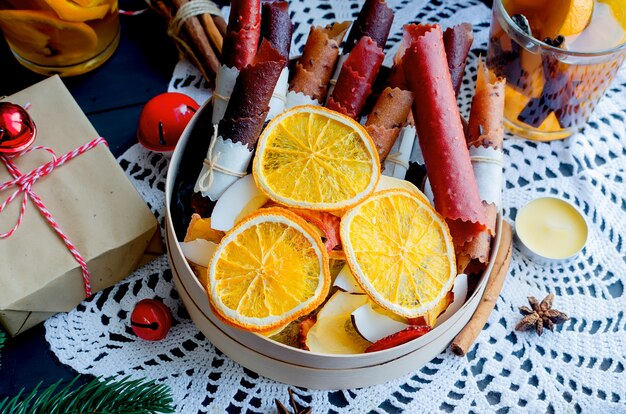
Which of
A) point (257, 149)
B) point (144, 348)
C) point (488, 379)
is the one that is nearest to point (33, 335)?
point (144, 348)

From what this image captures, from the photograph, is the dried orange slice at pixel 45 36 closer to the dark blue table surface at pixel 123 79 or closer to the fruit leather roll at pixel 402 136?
the dark blue table surface at pixel 123 79


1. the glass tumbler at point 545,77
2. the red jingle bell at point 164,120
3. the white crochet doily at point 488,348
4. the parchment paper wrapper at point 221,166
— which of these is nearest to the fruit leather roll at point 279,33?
the parchment paper wrapper at point 221,166

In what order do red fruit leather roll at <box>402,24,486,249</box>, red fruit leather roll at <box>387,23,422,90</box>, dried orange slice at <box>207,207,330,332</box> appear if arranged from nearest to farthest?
1. dried orange slice at <box>207,207,330,332</box>
2. red fruit leather roll at <box>402,24,486,249</box>
3. red fruit leather roll at <box>387,23,422,90</box>

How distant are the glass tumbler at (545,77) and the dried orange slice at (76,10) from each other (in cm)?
78

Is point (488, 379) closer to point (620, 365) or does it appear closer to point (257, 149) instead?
point (620, 365)

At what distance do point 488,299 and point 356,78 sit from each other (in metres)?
0.46

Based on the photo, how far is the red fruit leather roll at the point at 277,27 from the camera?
1.24 m

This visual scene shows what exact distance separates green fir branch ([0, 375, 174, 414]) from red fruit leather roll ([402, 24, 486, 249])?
547mm

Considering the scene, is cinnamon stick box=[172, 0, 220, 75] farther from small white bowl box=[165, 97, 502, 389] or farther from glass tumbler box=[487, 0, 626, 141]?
glass tumbler box=[487, 0, 626, 141]

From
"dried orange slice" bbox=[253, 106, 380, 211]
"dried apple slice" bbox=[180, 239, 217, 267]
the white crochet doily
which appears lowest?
the white crochet doily

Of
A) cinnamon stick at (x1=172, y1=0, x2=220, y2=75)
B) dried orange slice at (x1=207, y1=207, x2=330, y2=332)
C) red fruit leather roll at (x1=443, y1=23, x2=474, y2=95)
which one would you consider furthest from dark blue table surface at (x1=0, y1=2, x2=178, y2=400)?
red fruit leather roll at (x1=443, y1=23, x2=474, y2=95)

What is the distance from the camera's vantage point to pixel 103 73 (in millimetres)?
1512

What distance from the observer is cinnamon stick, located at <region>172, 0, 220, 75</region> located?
4.71 ft

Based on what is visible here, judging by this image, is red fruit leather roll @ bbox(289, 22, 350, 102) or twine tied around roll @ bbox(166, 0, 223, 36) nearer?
red fruit leather roll @ bbox(289, 22, 350, 102)
